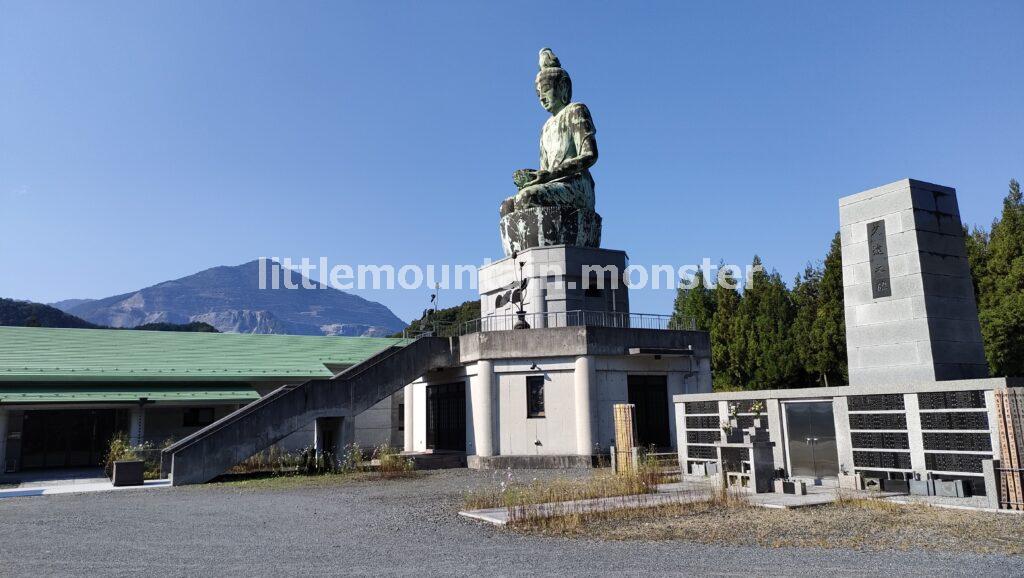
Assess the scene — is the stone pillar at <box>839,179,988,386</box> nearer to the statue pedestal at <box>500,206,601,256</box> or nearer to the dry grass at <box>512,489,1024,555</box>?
the dry grass at <box>512,489,1024,555</box>

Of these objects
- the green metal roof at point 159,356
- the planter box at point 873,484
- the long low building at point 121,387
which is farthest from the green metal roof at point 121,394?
the planter box at point 873,484

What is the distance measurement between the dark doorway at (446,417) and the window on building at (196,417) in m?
8.87

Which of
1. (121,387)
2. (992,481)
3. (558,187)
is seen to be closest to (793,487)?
(992,481)

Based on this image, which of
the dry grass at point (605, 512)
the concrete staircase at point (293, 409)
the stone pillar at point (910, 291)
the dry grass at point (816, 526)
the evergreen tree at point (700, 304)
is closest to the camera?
the dry grass at point (816, 526)

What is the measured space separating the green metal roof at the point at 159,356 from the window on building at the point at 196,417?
1.89 m

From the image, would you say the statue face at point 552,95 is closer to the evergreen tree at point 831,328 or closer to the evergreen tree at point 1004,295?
the evergreen tree at point 831,328

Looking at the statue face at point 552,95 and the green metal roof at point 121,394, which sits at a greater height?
the statue face at point 552,95

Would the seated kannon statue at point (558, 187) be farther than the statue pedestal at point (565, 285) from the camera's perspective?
Yes

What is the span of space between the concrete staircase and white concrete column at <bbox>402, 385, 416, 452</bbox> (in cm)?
547

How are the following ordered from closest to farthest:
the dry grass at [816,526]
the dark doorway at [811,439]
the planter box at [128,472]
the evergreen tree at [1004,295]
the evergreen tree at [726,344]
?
1. the dry grass at [816,526]
2. the dark doorway at [811,439]
3. the planter box at [128,472]
4. the evergreen tree at [1004,295]
5. the evergreen tree at [726,344]

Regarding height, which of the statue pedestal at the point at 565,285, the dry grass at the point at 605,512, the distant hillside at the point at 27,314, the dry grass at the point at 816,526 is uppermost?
the distant hillside at the point at 27,314

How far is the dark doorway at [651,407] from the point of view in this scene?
2580cm

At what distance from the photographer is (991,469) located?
12320mm

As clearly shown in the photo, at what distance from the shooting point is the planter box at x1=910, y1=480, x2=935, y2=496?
13.9 m
